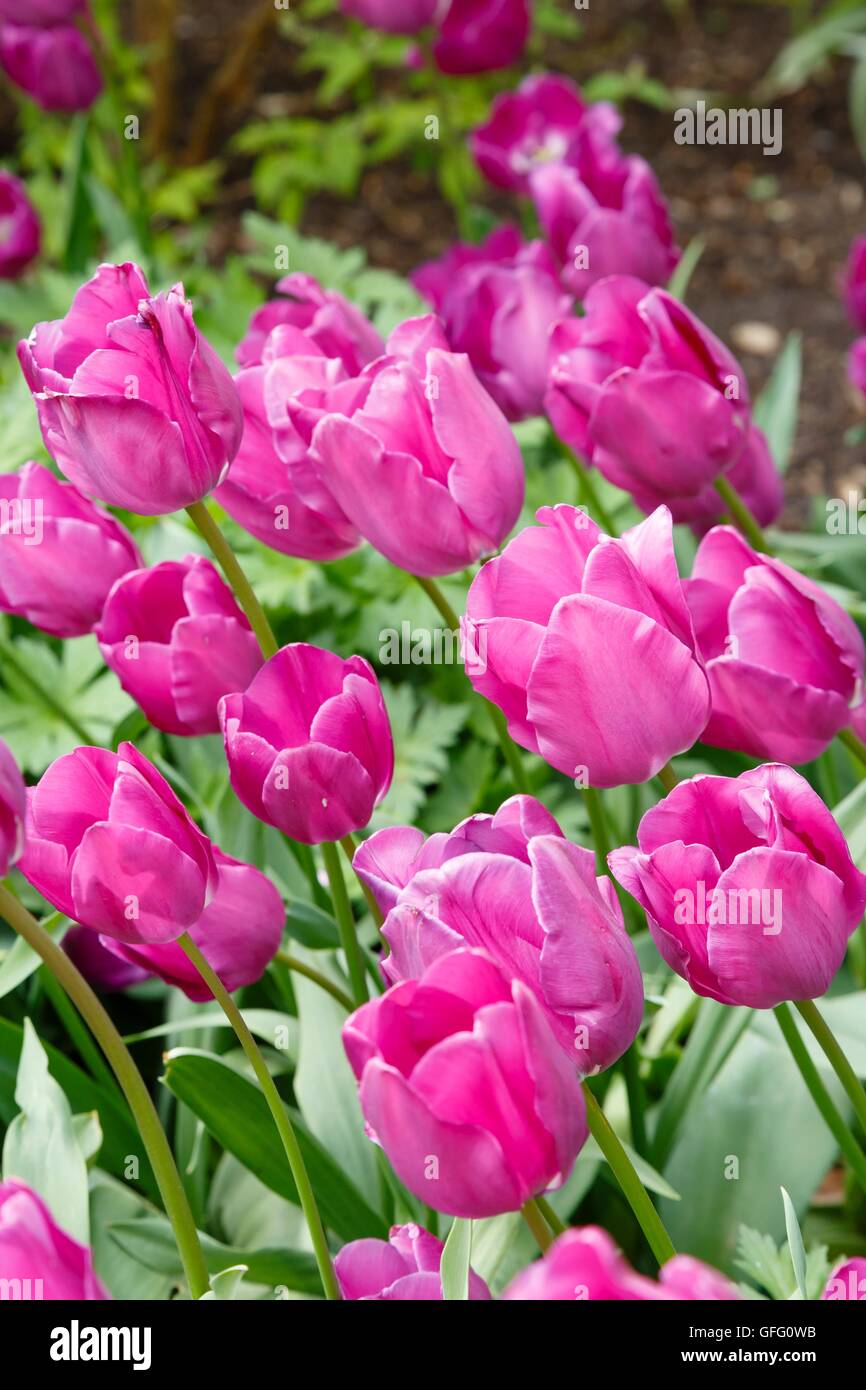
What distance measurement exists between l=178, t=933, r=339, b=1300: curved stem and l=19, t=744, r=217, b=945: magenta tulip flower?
0.02m

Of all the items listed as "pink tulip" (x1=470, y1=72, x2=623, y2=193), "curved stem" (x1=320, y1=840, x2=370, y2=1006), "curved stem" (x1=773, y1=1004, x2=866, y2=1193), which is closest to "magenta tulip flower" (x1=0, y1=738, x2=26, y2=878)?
"curved stem" (x1=320, y1=840, x2=370, y2=1006)

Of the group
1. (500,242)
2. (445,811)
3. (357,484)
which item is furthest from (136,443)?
(500,242)

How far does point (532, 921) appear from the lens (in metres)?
0.64

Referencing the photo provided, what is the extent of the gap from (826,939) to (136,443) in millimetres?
408

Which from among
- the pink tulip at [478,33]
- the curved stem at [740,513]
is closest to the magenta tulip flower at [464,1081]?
the curved stem at [740,513]

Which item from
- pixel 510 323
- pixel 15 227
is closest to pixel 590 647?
pixel 510 323

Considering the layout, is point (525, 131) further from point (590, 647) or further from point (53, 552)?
point (590, 647)

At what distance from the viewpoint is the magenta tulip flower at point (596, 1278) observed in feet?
1.42

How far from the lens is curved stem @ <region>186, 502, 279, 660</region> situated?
32.7 inches

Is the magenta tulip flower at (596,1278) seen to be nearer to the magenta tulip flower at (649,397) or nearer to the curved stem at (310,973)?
the curved stem at (310,973)

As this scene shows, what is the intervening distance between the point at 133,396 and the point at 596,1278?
51 centimetres

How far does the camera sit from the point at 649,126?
154 inches
